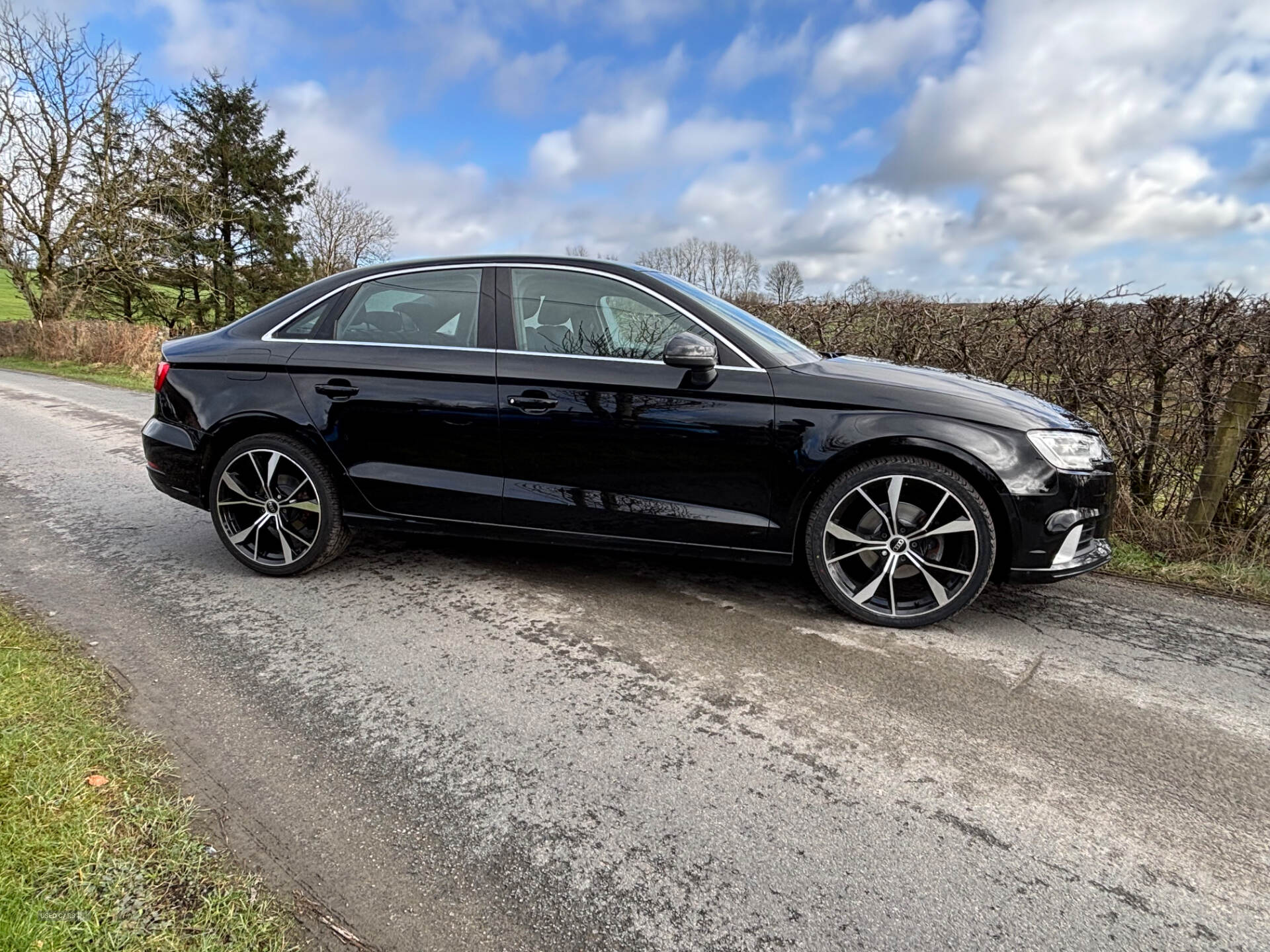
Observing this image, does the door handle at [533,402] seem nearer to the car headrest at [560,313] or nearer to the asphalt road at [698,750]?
the car headrest at [560,313]

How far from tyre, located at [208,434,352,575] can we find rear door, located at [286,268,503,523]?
0.21m

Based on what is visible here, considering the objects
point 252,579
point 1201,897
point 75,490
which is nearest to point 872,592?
point 1201,897

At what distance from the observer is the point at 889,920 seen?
1683 mm

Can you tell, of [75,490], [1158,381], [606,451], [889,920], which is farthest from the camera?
[75,490]

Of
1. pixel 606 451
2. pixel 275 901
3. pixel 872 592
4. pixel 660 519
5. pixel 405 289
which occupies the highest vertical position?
pixel 405 289

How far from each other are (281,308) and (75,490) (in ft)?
10.2

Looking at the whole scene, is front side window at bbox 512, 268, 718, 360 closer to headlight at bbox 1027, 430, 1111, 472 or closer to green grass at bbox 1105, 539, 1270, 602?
headlight at bbox 1027, 430, 1111, 472

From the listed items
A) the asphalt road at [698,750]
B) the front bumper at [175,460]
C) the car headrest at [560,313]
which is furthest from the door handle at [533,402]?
the front bumper at [175,460]

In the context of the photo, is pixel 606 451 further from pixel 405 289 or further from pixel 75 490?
pixel 75 490

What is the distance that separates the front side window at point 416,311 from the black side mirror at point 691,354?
3.50ft

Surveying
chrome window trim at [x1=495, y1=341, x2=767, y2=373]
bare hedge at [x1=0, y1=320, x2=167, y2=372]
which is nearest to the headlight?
chrome window trim at [x1=495, y1=341, x2=767, y2=373]

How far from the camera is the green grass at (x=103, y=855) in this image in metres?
1.57

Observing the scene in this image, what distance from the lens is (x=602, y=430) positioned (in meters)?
3.37

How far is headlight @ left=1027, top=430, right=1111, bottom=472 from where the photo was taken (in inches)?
123
